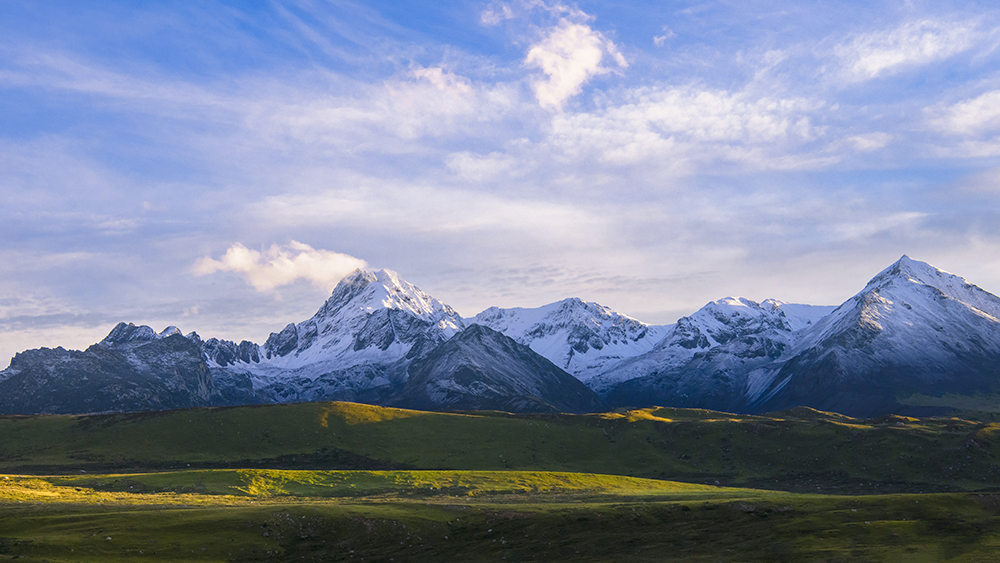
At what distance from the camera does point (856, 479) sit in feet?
511

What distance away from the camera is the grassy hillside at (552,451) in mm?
160125

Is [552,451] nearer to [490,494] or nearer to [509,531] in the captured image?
[490,494]

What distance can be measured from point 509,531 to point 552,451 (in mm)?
115156

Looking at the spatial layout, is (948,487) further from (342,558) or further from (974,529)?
(342,558)

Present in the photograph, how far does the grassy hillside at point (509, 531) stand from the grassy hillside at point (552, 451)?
83.9 m

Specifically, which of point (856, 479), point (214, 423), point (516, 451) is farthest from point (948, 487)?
point (214, 423)

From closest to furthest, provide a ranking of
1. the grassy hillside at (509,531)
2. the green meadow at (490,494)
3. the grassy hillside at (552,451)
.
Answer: the grassy hillside at (509,531) → the green meadow at (490,494) → the grassy hillside at (552,451)

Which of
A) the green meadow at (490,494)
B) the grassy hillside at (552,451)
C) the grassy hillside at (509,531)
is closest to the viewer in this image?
the grassy hillside at (509,531)

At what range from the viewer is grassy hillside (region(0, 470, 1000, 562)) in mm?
61938

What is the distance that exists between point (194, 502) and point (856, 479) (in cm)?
13076

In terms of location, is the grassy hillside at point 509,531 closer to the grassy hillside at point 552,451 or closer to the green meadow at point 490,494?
the green meadow at point 490,494

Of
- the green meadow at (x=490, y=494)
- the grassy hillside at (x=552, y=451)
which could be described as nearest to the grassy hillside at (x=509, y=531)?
the green meadow at (x=490, y=494)

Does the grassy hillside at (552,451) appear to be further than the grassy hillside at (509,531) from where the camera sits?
Yes

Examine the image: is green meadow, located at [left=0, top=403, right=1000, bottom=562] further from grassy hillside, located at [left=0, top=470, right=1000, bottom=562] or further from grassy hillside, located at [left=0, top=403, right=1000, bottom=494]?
grassy hillside, located at [left=0, top=403, right=1000, bottom=494]
